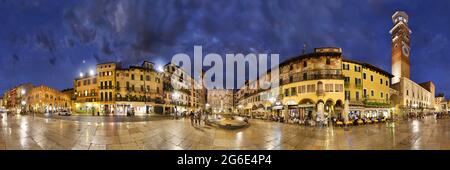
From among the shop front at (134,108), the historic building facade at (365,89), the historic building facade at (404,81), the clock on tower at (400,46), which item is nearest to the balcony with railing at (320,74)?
the historic building facade at (365,89)

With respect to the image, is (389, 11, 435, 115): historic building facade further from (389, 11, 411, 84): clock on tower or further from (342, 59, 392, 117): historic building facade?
(342, 59, 392, 117): historic building facade

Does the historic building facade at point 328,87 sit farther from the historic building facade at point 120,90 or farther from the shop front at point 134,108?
the shop front at point 134,108

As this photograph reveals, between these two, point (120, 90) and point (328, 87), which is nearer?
point (328, 87)

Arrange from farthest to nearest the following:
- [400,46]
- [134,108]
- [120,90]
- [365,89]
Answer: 1. [400,46]
2. [134,108]
3. [120,90]
4. [365,89]

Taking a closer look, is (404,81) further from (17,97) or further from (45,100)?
(17,97)

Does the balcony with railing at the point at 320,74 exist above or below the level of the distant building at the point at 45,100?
above

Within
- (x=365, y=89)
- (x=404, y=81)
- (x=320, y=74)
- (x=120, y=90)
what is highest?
(x=320, y=74)

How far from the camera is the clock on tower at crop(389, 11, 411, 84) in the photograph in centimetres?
4309

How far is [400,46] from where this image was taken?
4556 cm

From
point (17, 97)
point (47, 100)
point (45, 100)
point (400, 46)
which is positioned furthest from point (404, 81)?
point (17, 97)

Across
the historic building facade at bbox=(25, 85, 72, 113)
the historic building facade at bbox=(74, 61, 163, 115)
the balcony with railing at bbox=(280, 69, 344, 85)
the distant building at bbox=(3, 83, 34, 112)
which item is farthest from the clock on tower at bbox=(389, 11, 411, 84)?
the distant building at bbox=(3, 83, 34, 112)

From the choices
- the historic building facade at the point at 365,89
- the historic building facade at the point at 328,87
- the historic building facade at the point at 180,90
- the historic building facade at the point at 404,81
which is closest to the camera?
the historic building facade at the point at 328,87

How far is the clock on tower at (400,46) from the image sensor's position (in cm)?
4309
